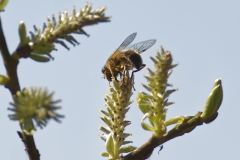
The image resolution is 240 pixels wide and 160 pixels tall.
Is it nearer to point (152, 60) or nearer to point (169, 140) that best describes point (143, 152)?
point (169, 140)

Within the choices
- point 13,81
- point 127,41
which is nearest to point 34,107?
point 13,81

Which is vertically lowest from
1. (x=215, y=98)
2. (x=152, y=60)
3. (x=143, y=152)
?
(x=143, y=152)

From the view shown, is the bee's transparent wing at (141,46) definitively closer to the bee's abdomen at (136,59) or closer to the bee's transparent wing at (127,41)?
the bee's transparent wing at (127,41)

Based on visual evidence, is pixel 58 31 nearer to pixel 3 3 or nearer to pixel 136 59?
pixel 3 3

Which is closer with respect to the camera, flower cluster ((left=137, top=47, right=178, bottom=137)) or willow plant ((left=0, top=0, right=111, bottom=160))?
willow plant ((left=0, top=0, right=111, bottom=160))

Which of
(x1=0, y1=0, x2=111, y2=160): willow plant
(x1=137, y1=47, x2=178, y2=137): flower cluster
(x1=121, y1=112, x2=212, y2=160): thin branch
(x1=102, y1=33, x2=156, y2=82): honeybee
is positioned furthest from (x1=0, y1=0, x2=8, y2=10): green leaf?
(x1=102, y1=33, x2=156, y2=82): honeybee

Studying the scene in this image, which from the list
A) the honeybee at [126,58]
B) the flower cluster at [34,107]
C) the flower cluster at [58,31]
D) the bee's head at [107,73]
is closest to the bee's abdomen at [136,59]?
the honeybee at [126,58]

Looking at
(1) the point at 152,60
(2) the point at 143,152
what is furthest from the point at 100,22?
(2) the point at 143,152

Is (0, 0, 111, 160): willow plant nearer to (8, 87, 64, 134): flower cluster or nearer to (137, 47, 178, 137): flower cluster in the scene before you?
(8, 87, 64, 134): flower cluster

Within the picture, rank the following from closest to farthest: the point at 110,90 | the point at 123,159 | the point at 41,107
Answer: the point at 41,107 → the point at 123,159 → the point at 110,90
